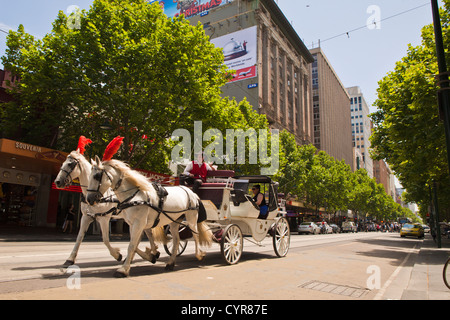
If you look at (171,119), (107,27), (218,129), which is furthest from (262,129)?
(107,27)

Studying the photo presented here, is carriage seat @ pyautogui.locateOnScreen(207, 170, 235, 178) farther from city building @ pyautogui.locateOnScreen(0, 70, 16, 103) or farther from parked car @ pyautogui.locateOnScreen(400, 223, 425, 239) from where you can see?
parked car @ pyautogui.locateOnScreen(400, 223, 425, 239)

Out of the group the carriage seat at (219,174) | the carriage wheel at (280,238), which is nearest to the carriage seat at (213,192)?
the carriage seat at (219,174)

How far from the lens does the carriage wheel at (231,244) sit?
7.14 m

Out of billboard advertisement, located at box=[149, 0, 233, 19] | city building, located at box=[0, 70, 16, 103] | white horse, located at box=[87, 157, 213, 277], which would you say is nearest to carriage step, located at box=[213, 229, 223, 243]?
white horse, located at box=[87, 157, 213, 277]

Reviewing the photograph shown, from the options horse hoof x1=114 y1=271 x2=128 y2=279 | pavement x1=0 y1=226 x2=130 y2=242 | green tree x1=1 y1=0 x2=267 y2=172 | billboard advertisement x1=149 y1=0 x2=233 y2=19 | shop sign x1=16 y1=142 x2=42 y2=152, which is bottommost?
pavement x1=0 y1=226 x2=130 y2=242

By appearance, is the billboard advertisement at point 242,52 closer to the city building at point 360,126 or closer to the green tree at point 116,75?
the green tree at point 116,75

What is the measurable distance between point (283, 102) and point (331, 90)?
4955 centimetres

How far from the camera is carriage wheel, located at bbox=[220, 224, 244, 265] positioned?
7141 mm

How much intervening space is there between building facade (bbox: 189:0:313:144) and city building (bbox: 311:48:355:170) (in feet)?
75.8

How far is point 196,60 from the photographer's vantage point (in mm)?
17750

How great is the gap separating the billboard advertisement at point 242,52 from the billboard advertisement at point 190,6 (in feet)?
29.5

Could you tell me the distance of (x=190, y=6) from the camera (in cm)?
5716
